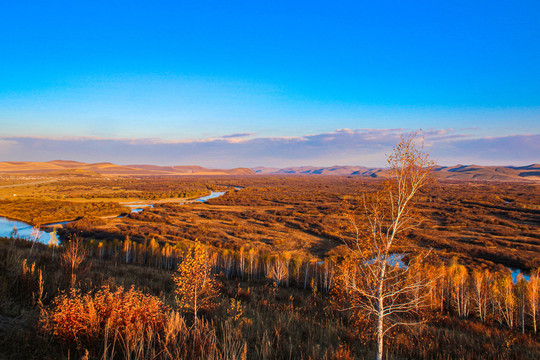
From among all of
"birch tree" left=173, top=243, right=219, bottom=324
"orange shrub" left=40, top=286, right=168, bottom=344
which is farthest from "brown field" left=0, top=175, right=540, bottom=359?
"birch tree" left=173, top=243, right=219, bottom=324

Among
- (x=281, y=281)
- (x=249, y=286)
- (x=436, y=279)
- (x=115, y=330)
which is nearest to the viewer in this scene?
(x=115, y=330)

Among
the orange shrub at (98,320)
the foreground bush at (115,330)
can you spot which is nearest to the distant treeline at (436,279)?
the foreground bush at (115,330)

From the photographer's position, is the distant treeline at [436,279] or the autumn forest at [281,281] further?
the distant treeline at [436,279]

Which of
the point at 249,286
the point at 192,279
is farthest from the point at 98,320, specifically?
the point at 249,286

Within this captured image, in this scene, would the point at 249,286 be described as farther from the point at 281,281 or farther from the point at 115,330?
the point at 115,330

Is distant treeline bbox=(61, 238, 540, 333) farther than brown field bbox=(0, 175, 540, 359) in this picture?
Yes

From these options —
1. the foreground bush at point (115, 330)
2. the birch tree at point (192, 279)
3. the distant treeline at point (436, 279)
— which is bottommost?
the distant treeline at point (436, 279)

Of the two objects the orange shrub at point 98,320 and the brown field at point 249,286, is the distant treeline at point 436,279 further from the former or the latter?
the orange shrub at point 98,320

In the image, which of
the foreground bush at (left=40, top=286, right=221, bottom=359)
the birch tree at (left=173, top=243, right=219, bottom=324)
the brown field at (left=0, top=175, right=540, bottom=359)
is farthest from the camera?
the birch tree at (left=173, top=243, right=219, bottom=324)

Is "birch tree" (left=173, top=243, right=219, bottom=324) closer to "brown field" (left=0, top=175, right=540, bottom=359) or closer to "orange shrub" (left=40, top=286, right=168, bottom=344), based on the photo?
"brown field" (left=0, top=175, right=540, bottom=359)

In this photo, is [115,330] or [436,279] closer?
[115,330]

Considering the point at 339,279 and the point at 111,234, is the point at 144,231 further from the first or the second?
the point at 339,279

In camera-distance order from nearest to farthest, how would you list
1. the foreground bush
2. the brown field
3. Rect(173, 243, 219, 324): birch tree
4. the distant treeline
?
1. the foreground bush
2. the brown field
3. Rect(173, 243, 219, 324): birch tree
4. the distant treeline
